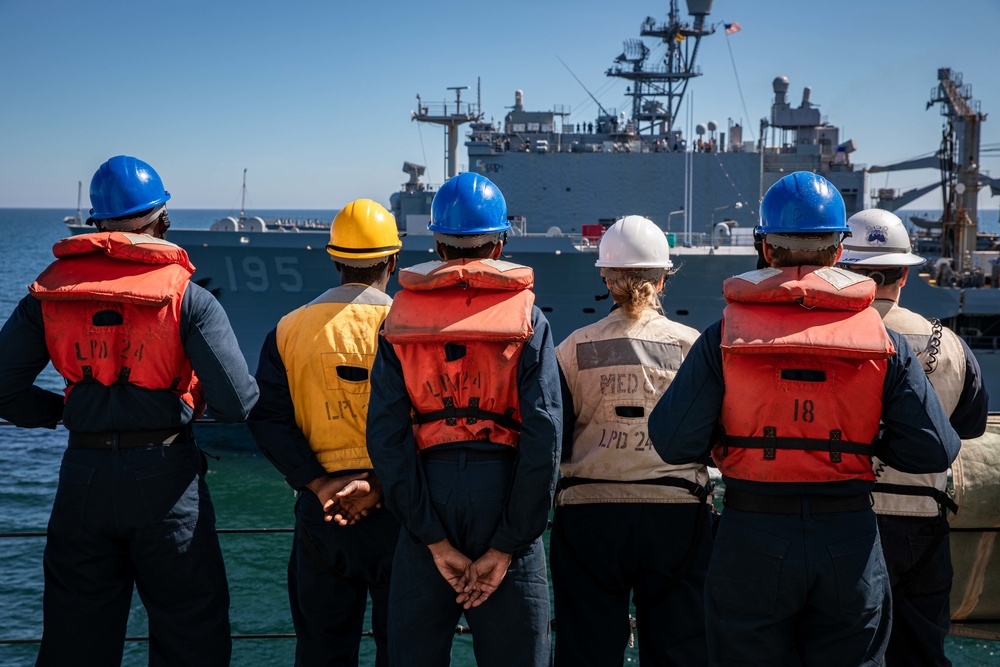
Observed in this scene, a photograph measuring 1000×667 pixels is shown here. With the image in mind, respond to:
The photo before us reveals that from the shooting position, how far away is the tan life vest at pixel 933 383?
2604 millimetres

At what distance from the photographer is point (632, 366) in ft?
8.97

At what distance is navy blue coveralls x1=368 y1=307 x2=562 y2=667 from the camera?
2221 mm

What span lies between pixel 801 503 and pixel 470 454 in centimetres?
91

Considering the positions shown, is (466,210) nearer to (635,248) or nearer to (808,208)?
(635,248)

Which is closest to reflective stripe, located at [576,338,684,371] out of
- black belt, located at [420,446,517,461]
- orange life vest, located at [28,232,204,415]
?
black belt, located at [420,446,517,461]

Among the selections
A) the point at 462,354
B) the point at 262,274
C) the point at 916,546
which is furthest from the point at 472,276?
the point at 262,274

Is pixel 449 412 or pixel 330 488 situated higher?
pixel 449 412

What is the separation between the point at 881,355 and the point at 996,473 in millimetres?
1415

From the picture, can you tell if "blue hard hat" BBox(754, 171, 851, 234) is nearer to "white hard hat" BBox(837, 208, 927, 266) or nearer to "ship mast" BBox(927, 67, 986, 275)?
"white hard hat" BBox(837, 208, 927, 266)

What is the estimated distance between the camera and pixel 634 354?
2.74m

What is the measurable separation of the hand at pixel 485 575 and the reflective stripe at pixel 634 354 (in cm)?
80

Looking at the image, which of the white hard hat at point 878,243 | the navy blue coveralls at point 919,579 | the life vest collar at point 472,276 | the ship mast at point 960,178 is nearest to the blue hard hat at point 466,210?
the life vest collar at point 472,276

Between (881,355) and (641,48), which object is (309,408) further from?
(641,48)

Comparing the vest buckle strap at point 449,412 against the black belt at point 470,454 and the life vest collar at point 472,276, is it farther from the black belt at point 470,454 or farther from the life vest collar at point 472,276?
the life vest collar at point 472,276
